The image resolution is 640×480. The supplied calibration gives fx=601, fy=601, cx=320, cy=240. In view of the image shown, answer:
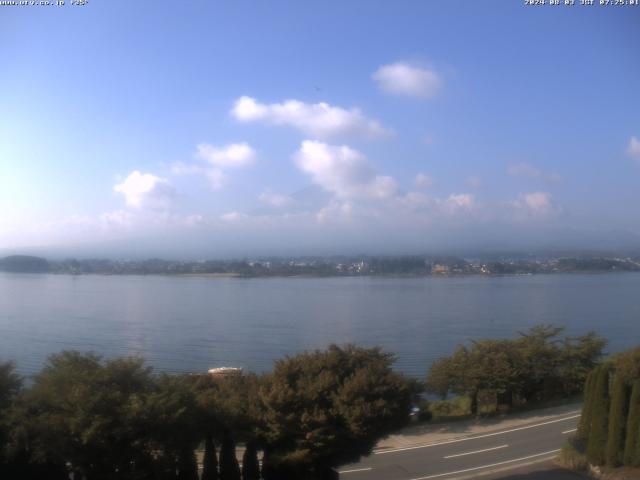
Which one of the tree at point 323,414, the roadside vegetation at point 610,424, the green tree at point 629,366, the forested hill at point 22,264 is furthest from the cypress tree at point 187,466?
the forested hill at point 22,264

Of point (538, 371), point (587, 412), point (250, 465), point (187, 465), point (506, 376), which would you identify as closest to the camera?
point (187, 465)

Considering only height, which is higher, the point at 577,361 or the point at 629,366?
the point at 629,366

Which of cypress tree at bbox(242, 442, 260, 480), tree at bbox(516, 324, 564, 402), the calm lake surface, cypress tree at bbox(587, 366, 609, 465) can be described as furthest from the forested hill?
cypress tree at bbox(587, 366, 609, 465)

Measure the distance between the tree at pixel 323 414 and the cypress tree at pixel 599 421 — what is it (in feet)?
9.07

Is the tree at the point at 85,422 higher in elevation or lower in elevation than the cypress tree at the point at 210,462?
higher

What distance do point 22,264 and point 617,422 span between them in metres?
49.8

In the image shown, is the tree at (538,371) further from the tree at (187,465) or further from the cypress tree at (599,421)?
the tree at (187,465)

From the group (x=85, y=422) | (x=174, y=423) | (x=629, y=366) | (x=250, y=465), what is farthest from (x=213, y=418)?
(x=629, y=366)

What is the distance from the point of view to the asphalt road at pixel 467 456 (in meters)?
8.88

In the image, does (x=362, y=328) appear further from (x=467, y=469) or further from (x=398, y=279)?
(x=398, y=279)

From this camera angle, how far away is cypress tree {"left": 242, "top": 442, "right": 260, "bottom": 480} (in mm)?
6918

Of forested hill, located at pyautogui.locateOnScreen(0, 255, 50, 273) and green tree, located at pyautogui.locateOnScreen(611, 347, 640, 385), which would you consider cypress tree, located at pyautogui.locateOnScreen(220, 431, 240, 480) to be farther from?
forested hill, located at pyautogui.locateOnScreen(0, 255, 50, 273)

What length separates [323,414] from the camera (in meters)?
6.66

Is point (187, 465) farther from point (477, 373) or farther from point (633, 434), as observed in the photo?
point (477, 373)
